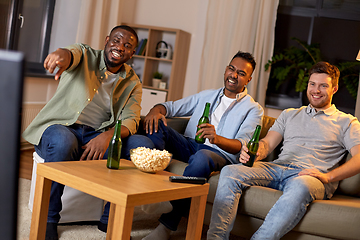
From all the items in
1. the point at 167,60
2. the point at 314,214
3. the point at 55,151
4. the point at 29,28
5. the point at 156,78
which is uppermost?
the point at 29,28

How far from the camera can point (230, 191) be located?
1842 millimetres

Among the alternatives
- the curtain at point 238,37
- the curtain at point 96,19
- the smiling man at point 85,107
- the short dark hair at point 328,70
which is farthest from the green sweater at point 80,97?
the curtain at point 238,37

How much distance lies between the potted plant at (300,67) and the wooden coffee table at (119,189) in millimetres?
3037

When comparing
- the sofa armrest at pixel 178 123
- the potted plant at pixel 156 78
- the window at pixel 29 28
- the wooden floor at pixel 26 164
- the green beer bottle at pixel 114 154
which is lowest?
the wooden floor at pixel 26 164

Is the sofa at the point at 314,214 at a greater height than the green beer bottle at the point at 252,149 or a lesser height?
lesser

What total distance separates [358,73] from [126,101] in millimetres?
3062

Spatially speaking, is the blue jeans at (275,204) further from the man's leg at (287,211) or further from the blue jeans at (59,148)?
the blue jeans at (59,148)

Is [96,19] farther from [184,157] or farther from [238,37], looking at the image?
[184,157]

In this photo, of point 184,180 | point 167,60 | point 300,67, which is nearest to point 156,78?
point 167,60

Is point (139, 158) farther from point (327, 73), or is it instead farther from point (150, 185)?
point (327, 73)

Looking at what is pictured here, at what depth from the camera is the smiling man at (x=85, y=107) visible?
1922 mm

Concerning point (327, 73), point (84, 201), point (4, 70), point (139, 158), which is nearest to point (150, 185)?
point (139, 158)

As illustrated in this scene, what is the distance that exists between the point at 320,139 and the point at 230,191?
70 cm

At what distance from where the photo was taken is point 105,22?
15.4 feet
